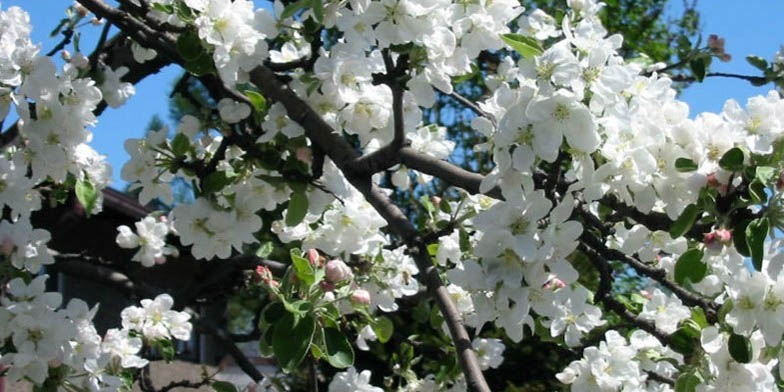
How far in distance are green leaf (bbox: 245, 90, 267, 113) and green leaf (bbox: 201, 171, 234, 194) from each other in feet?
0.56

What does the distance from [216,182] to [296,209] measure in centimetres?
20

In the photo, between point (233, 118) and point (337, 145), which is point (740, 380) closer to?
point (337, 145)

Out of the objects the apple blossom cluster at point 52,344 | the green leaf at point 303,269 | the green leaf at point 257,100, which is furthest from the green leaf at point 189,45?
the apple blossom cluster at point 52,344

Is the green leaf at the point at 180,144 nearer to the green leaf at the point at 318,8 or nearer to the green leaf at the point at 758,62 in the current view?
the green leaf at the point at 318,8

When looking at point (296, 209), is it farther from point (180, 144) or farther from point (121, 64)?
point (121, 64)

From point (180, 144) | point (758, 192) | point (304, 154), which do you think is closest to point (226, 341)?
point (180, 144)

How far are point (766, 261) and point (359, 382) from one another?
1146mm

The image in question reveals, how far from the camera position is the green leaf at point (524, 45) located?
1438 millimetres

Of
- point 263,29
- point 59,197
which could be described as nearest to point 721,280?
point 263,29

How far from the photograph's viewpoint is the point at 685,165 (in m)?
1.53

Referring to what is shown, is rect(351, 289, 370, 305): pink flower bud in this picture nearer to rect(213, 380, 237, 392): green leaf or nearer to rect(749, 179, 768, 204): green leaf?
rect(213, 380, 237, 392): green leaf

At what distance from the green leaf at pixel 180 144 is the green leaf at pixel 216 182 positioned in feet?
0.36

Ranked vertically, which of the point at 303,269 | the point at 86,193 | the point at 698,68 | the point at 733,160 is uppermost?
the point at 698,68

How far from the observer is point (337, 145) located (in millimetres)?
2084
